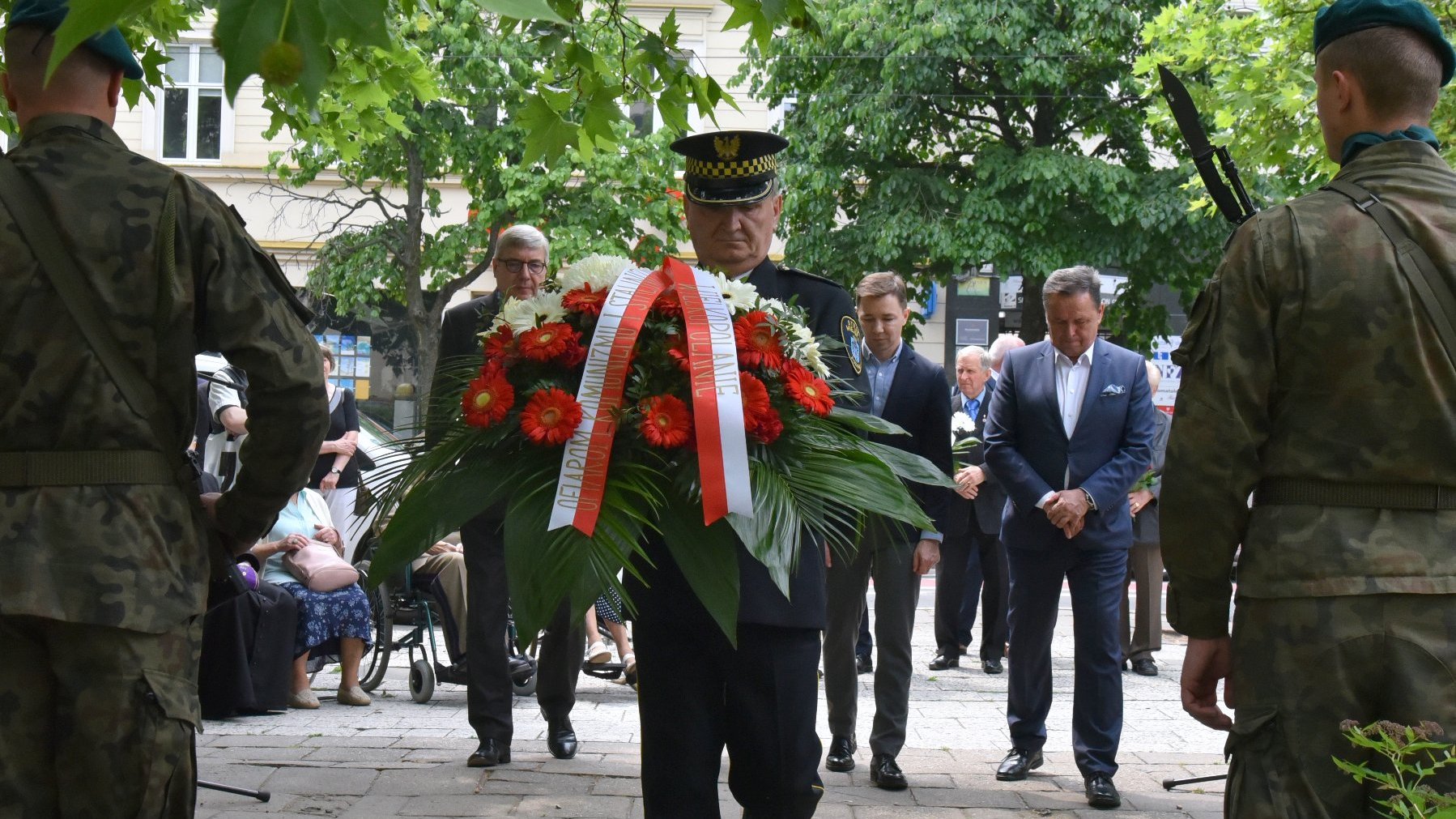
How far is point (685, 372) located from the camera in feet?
12.1

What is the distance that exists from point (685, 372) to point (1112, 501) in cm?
356

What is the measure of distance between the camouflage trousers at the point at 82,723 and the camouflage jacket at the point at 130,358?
0.27 feet

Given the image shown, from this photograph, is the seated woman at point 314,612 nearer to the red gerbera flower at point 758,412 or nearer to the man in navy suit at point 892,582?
the man in navy suit at point 892,582

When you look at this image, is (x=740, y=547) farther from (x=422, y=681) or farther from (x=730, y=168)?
(x=422, y=681)

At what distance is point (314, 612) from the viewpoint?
882cm

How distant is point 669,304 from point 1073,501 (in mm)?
3350

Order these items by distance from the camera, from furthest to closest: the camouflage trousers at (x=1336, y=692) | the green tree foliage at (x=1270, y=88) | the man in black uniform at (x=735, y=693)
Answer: the green tree foliage at (x=1270, y=88) < the man in black uniform at (x=735, y=693) < the camouflage trousers at (x=1336, y=692)

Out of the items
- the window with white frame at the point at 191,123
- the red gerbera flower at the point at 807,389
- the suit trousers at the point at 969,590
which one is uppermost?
the window with white frame at the point at 191,123

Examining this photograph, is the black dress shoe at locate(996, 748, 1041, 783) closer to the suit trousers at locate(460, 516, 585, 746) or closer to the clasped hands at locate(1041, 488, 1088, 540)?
the clasped hands at locate(1041, 488, 1088, 540)

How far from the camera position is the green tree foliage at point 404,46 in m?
2.11

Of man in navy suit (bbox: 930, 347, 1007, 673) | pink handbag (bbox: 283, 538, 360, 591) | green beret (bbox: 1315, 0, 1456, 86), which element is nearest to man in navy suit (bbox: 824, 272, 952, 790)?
pink handbag (bbox: 283, 538, 360, 591)

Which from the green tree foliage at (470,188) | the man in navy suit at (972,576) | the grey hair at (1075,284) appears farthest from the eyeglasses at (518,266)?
the green tree foliage at (470,188)

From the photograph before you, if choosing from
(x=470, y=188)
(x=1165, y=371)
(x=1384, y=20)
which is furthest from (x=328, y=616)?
(x=1165, y=371)

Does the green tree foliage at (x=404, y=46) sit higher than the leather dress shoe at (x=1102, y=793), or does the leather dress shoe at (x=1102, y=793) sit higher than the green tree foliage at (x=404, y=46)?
the green tree foliage at (x=404, y=46)
